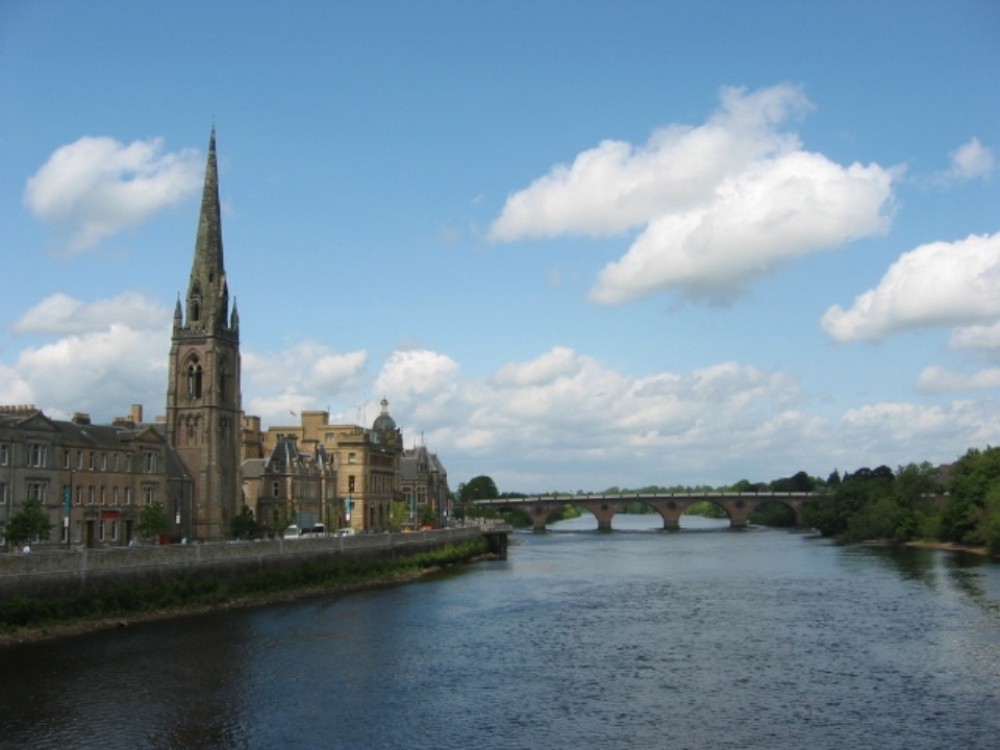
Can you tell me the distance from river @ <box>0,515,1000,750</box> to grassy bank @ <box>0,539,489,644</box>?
1.91m

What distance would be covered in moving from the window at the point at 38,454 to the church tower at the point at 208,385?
87.8 feet

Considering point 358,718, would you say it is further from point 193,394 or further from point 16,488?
point 193,394

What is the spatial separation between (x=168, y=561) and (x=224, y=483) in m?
43.4

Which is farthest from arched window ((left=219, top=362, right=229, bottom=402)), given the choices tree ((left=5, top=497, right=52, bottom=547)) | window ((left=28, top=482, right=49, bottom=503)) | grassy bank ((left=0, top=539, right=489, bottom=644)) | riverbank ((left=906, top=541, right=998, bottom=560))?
riverbank ((left=906, top=541, right=998, bottom=560))

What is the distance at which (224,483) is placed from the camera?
108 m

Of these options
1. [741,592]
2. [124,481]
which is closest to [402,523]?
[124,481]

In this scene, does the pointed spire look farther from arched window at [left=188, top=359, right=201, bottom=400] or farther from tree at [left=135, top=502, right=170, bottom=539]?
tree at [left=135, top=502, right=170, bottom=539]

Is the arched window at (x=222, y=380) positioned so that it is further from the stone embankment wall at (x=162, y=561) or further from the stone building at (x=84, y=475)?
the stone embankment wall at (x=162, y=561)

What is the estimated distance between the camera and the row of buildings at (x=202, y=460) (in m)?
78.8

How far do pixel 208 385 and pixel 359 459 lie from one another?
104ft

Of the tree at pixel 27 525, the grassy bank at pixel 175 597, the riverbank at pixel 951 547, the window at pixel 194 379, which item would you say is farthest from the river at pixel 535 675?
the window at pixel 194 379

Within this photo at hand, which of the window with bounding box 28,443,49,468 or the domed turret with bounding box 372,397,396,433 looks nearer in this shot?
the window with bounding box 28,443,49,468

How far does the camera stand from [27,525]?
222 ft

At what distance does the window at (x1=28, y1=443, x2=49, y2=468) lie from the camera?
252 ft
